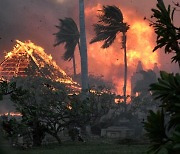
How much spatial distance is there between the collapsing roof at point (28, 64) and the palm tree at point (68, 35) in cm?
256

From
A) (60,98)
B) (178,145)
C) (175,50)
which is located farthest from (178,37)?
(60,98)

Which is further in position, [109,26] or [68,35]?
[68,35]

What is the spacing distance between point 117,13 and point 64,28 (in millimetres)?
14741

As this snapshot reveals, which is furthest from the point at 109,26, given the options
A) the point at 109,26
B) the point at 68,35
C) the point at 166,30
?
the point at 166,30

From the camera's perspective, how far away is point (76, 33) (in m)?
51.0

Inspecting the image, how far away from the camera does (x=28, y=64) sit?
164ft

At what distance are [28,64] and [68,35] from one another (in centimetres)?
645

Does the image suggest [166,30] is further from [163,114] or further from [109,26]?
[109,26]

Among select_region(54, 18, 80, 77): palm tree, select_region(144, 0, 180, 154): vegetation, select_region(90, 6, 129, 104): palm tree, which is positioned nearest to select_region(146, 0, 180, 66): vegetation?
select_region(144, 0, 180, 154): vegetation

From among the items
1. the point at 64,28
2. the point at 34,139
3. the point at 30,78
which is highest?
the point at 64,28

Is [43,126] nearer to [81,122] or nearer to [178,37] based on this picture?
[81,122]

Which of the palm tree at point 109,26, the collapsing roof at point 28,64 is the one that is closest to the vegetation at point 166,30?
the palm tree at point 109,26

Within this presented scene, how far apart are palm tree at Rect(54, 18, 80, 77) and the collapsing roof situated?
8.41 ft

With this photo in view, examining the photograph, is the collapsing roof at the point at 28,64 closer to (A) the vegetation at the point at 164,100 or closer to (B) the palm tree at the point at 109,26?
(B) the palm tree at the point at 109,26
